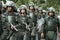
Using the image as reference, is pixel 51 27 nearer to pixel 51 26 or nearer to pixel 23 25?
pixel 51 26

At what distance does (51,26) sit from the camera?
20359 millimetres

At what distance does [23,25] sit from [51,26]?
1.18 m

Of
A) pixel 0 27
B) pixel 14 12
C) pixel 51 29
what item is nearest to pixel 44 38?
pixel 51 29

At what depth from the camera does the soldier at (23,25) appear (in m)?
19.3

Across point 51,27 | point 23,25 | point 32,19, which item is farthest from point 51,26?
point 32,19

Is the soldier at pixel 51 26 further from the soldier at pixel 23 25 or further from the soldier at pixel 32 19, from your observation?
the soldier at pixel 32 19

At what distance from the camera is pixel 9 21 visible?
1862cm

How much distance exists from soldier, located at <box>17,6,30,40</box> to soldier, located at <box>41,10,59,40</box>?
0.89m

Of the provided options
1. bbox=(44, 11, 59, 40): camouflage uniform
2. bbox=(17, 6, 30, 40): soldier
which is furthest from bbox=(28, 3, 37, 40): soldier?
bbox=(44, 11, 59, 40): camouflage uniform

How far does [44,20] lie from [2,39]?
3262 mm

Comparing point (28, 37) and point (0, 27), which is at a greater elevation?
point (0, 27)

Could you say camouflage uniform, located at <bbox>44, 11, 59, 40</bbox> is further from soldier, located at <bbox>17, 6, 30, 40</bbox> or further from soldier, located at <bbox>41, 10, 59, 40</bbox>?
soldier, located at <bbox>17, 6, 30, 40</bbox>

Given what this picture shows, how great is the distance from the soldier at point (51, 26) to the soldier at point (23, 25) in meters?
0.89

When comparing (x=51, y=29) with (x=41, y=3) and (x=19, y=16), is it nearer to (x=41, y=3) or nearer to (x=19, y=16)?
(x=19, y=16)
